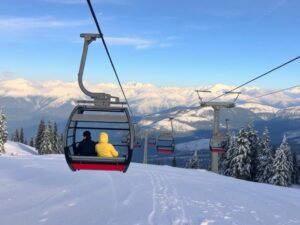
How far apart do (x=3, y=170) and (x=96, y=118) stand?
19098 mm

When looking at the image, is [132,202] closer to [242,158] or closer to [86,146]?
[86,146]

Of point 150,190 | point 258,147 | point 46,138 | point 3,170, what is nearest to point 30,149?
point 46,138

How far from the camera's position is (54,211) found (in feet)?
55.2

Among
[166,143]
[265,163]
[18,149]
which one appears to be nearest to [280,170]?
[265,163]

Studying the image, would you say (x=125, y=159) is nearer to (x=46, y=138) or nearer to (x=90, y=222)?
(x=90, y=222)

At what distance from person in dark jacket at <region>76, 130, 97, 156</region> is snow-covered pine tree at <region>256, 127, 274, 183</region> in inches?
2264

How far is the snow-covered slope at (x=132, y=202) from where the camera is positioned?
15850mm

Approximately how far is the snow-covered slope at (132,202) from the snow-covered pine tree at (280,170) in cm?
4277

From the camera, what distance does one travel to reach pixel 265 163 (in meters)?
71.2

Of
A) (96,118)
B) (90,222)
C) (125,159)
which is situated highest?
(96,118)

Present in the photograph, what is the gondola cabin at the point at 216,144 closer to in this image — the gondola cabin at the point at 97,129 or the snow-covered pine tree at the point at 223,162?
the gondola cabin at the point at 97,129

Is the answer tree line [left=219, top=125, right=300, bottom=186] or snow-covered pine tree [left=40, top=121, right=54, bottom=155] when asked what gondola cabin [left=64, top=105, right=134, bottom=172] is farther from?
snow-covered pine tree [left=40, top=121, right=54, bottom=155]

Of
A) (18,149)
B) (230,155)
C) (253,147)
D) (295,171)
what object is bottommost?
(295,171)

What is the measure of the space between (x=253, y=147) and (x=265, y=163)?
3407 mm
